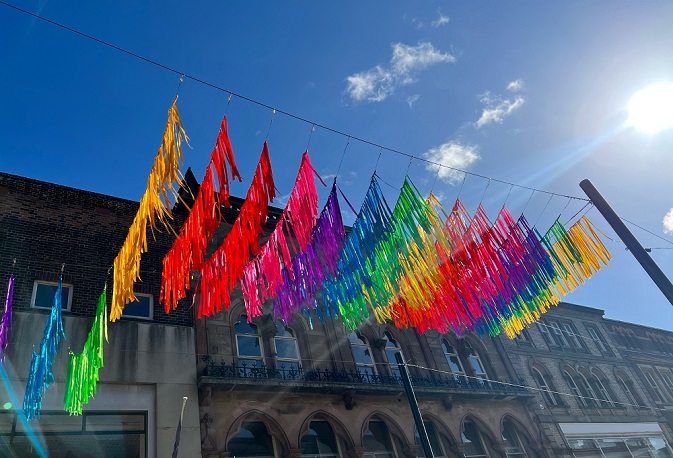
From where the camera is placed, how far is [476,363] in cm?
1848

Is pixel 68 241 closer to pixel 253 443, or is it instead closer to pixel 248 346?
pixel 248 346

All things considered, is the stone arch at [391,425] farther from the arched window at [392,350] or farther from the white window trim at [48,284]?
the white window trim at [48,284]

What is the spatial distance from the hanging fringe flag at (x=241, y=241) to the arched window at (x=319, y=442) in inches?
245

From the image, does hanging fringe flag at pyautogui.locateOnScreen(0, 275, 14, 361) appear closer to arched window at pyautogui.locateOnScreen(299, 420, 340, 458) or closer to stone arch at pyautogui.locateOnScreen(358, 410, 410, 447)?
arched window at pyautogui.locateOnScreen(299, 420, 340, 458)

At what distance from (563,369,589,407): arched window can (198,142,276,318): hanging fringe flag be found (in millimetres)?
18992

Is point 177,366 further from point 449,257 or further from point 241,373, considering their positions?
point 449,257

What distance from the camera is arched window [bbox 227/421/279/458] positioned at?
11539 millimetres

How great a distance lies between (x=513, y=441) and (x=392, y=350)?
5.61 metres

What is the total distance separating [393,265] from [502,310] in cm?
375

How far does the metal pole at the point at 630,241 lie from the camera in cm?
828

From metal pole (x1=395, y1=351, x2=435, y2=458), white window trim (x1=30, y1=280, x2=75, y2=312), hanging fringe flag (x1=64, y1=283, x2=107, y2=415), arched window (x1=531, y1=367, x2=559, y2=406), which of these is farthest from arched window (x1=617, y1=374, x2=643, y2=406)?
white window trim (x1=30, y1=280, x2=75, y2=312)

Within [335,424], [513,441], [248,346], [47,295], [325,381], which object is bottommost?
[513,441]

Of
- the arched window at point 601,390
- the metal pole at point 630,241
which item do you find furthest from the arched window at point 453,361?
the metal pole at point 630,241

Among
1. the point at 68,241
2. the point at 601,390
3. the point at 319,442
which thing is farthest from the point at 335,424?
the point at 601,390
